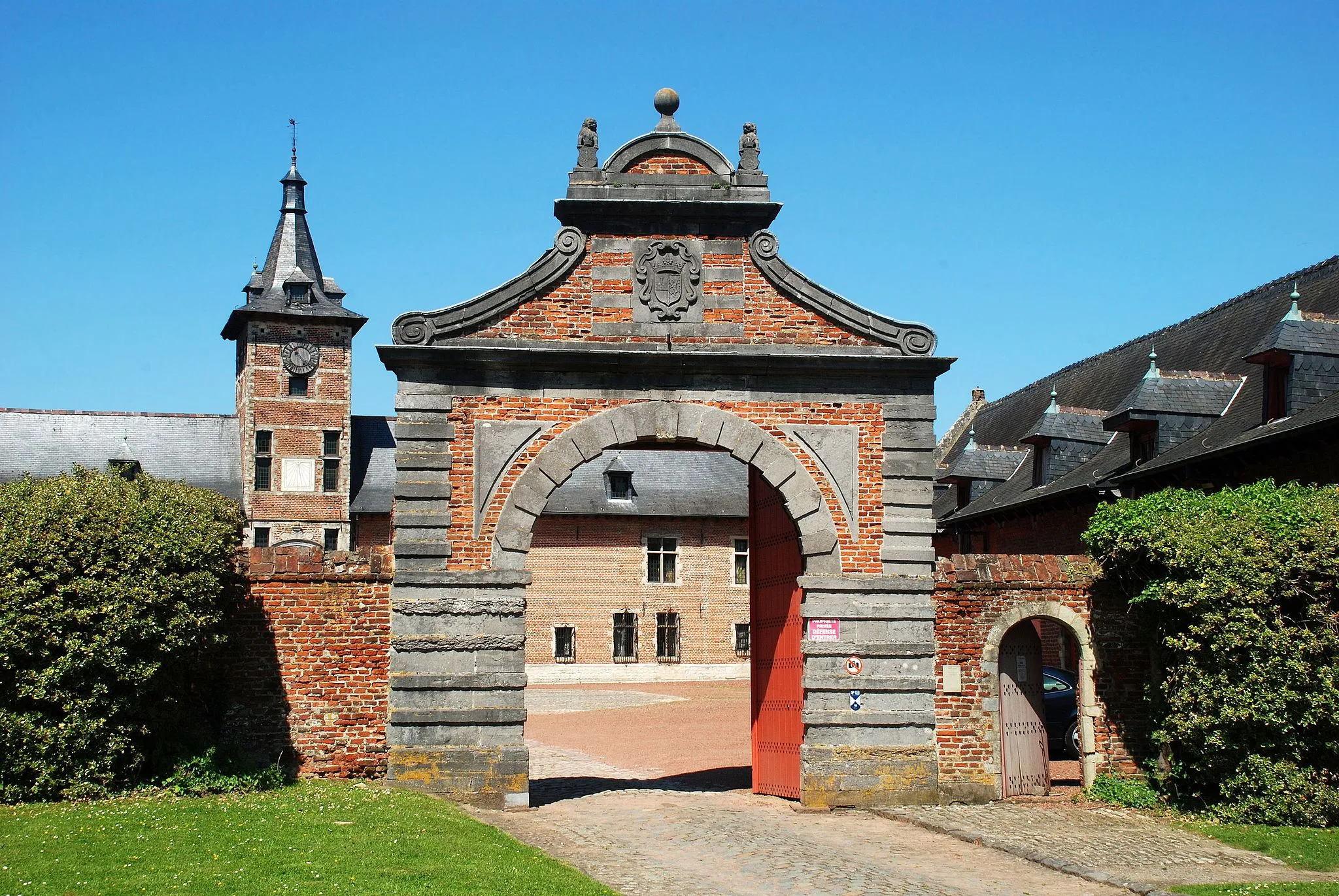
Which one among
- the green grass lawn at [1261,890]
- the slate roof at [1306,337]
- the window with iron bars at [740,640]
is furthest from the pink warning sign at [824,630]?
the window with iron bars at [740,640]

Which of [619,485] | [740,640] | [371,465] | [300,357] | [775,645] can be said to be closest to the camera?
[775,645]

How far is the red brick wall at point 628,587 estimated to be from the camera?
A: 41.3 meters

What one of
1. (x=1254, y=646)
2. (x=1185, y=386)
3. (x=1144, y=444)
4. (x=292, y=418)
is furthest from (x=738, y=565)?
(x=1254, y=646)

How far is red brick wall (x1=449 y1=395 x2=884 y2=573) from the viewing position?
13.4m

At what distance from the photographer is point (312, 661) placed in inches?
519

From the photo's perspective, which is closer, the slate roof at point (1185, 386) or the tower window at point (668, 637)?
the slate roof at point (1185, 386)

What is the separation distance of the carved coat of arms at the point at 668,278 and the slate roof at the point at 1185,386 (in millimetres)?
7190

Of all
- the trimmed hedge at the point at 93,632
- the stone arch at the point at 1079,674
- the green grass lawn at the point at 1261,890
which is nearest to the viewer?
the green grass lawn at the point at 1261,890

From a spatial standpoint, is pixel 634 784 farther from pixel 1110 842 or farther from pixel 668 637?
pixel 668 637

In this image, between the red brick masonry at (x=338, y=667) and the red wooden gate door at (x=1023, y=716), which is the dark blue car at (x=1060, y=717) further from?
the red brick masonry at (x=338, y=667)

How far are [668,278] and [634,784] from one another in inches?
240

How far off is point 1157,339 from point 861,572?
14760 millimetres

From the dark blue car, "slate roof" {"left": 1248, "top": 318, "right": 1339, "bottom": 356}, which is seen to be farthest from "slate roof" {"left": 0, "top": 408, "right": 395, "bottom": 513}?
"slate roof" {"left": 1248, "top": 318, "right": 1339, "bottom": 356}

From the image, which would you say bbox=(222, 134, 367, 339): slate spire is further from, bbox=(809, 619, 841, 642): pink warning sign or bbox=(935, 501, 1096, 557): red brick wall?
bbox=(809, 619, 841, 642): pink warning sign
